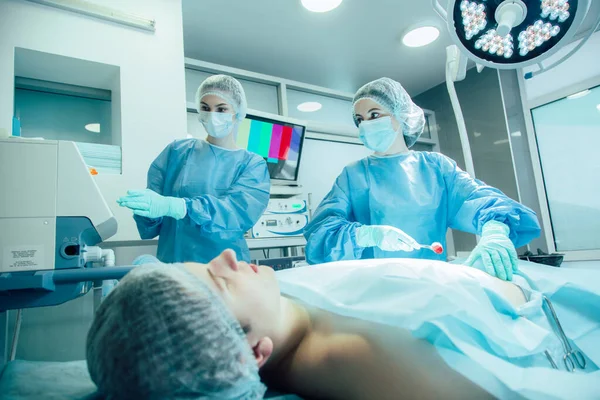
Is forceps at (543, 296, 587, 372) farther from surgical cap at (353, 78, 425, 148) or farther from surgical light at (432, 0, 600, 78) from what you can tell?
surgical cap at (353, 78, 425, 148)

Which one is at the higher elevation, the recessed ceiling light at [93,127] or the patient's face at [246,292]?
the recessed ceiling light at [93,127]

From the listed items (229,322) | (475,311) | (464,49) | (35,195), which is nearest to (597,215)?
(464,49)

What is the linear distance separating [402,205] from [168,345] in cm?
118

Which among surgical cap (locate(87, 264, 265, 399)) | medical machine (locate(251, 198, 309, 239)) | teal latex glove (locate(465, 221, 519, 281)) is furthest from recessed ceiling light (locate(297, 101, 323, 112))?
surgical cap (locate(87, 264, 265, 399))

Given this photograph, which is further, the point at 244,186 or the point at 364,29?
the point at 364,29

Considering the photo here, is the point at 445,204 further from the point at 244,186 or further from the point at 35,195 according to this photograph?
the point at 35,195

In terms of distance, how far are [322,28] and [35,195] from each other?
8.01 ft

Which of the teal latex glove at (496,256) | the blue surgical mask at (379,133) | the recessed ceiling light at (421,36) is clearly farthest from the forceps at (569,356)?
the recessed ceiling light at (421,36)

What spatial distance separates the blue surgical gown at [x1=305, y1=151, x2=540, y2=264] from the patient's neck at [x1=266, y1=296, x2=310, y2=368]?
58 cm

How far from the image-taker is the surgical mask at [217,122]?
6.09 feet

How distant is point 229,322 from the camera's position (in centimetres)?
68

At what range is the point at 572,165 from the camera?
3.25m

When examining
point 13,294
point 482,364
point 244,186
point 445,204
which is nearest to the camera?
point 482,364

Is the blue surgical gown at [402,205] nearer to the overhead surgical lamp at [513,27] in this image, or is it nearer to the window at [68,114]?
the overhead surgical lamp at [513,27]
